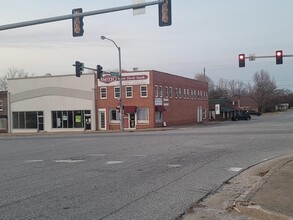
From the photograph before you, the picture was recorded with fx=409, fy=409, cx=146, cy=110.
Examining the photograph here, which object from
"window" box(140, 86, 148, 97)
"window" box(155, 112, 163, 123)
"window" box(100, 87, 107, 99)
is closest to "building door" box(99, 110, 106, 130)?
"window" box(100, 87, 107, 99)

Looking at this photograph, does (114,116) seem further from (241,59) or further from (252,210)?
(252,210)

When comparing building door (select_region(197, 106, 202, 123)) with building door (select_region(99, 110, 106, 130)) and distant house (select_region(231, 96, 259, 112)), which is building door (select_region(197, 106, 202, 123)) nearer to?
building door (select_region(99, 110, 106, 130))

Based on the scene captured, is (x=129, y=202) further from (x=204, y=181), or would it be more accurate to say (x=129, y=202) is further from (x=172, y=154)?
(x=172, y=154)

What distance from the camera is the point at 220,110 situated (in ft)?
289

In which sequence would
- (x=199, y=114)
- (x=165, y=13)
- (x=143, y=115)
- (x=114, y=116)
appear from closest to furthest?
(x=165, y=13)
(x=143, y=115)
(x=114, y=116)
(x=199, y=114)

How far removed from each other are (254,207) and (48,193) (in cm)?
494

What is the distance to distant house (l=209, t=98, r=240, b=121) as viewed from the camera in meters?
85.7

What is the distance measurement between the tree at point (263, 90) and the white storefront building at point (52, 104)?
99.5 metres

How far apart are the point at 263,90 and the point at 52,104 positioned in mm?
101035

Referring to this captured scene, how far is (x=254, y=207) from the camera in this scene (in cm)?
736

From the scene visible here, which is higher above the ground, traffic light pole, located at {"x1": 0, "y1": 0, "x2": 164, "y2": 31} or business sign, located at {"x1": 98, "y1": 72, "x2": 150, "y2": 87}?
business sign, located at {"x1": 98, "y1": 72, "x2": 150, "y2": 87}

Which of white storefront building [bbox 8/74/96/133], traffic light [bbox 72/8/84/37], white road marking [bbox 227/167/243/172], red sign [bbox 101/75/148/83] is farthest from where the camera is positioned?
white storefront building [bbox 8/74/96/133]

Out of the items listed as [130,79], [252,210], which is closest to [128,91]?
[130,79]

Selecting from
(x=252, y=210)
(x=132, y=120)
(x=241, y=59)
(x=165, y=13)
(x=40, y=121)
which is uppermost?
(x=241, y=59)
